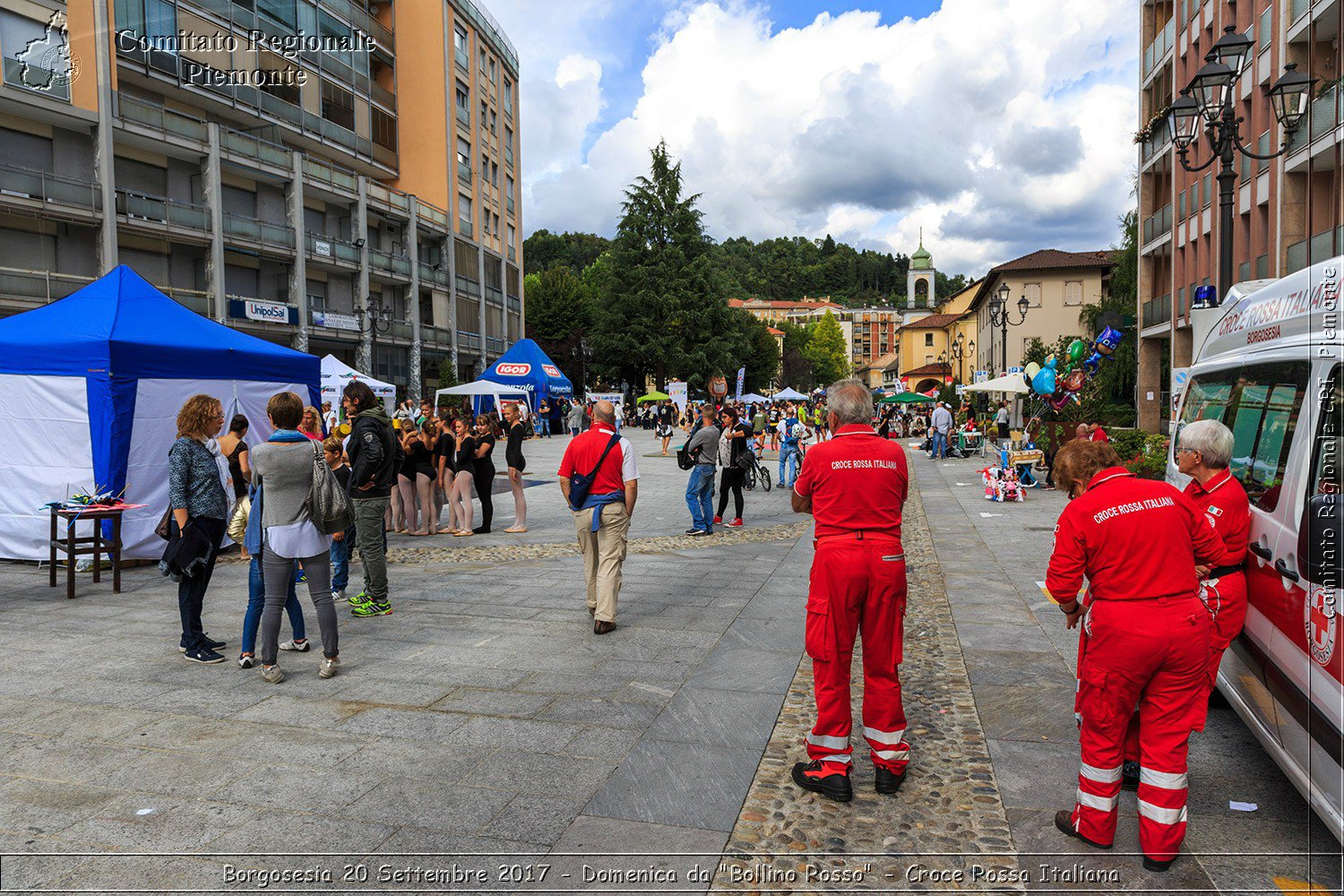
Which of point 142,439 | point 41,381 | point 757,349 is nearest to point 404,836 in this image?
point 142,439

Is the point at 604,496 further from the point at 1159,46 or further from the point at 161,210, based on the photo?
the point at 1159,46

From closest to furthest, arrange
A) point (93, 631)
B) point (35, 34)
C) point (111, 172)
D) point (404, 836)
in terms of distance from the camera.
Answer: point (404, 836) → point (93, 631) → point (35, 34) → point (111, 172)

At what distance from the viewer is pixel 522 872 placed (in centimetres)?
335

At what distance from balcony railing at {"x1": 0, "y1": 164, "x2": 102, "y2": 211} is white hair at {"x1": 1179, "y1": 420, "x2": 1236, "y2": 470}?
28199mm

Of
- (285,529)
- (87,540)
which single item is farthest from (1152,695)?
(87,540)

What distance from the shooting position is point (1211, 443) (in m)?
4.04

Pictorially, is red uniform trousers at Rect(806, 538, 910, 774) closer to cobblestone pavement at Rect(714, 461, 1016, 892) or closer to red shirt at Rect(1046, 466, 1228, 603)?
cobblestone pavement at Rect(714, 461, 1016, 892)

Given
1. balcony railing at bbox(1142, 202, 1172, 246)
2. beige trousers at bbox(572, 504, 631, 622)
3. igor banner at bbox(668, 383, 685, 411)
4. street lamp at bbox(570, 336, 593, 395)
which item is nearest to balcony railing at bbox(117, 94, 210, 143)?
igor banner at bbox(668, 383, 685, 411)

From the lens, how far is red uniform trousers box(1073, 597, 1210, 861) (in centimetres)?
328

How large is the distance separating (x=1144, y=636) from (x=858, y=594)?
1119 mm

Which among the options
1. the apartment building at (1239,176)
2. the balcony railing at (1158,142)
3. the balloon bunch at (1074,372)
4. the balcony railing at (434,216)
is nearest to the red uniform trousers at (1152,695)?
the apartment building at (1239,176)

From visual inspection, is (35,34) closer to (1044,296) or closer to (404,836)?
(404,836)

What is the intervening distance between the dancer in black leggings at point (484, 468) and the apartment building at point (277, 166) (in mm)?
17125

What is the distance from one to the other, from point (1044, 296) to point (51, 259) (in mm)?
59318
